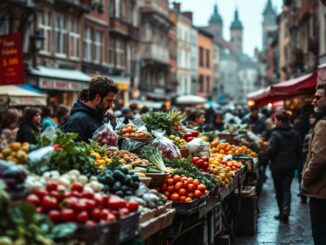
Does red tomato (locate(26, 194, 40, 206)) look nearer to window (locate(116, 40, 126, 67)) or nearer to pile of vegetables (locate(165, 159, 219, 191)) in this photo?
pile of vegetables (locate(165, 159, 219, 191))

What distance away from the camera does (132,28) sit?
4469 centimetres

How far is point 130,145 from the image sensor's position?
381 inches

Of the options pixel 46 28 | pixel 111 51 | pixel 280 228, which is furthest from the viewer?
pixel 111 51

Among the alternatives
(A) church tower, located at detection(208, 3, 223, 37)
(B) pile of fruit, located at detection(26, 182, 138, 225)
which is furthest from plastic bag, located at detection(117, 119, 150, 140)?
(A) church tower, located at detection(208, 3, 223, 37)

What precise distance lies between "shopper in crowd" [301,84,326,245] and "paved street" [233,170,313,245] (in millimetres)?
3010

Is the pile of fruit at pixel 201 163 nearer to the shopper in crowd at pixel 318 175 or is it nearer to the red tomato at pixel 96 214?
the shopper in crowd at pixel 318 175

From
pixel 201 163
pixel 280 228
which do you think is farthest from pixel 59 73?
pixel 201 163

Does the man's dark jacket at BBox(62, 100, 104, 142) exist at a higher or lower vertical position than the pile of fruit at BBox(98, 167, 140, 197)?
higher

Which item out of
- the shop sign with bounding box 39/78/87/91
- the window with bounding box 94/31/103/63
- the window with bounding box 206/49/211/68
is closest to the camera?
the shop sign with bounding box 39/78/87/91

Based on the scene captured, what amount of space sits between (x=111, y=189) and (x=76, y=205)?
1.18 metres

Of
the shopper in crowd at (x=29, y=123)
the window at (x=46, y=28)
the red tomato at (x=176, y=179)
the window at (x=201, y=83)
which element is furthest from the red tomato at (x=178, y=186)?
the window at (x=201, y=83)

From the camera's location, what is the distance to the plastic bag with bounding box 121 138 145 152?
9.67 m

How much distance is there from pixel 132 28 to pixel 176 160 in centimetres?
3594

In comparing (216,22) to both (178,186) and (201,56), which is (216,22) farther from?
(178,186)
